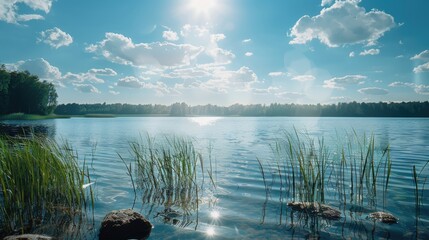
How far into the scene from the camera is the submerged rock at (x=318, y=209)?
945 cm

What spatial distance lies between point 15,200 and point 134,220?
329 centimetres

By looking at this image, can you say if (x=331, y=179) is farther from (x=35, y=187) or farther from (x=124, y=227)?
(x=35, y=187)

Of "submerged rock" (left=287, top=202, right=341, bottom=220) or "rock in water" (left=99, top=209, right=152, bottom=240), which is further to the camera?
"submerged rock" (left=287, top=202, right=341, bottom=220)

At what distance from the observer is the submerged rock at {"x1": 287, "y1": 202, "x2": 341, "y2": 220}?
9453mm

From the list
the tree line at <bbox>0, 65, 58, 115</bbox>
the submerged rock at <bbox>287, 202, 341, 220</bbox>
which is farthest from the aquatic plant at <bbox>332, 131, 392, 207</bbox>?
the tree line at <bbox>0, 65, 58, 115</bbox>

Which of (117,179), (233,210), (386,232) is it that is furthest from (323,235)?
(117,179)

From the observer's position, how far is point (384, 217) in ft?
30.3

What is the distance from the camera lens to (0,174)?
7.43m

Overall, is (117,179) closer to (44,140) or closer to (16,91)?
(44,140)

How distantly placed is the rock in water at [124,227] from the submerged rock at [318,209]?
17.2 feet

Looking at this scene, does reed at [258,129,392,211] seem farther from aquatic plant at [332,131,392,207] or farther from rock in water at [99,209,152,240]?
rock in water at [99,209,152,240]

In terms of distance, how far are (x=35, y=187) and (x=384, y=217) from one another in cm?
1094

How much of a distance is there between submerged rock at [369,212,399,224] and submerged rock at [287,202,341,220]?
3.50 feet

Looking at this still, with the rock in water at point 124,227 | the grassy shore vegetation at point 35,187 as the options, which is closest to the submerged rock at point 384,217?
the rock in water at point 124,227
